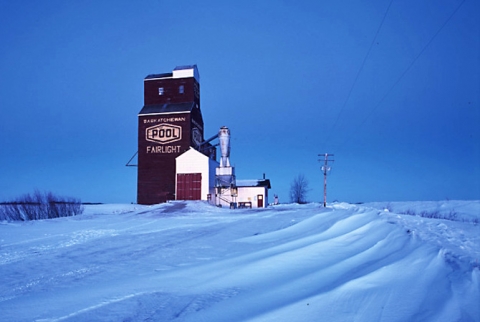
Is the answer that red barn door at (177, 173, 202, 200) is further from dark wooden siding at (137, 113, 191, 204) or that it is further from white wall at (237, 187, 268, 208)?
white wall at (237, 187, 268, 208)

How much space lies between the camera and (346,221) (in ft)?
30.7

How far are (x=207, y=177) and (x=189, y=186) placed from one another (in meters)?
1.74

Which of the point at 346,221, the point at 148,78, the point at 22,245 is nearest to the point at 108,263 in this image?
the point at 22,245

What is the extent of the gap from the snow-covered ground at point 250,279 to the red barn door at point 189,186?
2284 cm

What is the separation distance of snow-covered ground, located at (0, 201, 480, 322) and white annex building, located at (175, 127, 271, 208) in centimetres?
2288

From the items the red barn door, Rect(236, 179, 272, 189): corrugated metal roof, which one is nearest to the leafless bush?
the red barn door

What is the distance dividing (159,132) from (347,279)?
30.6m

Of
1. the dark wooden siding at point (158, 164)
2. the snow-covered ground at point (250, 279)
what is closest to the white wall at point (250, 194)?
the dark wooden siding at point (158, 164)

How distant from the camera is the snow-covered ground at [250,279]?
3.12 meters

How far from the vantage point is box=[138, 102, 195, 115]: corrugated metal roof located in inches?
1303

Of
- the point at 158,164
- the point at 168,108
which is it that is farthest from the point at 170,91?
the point at 158,164

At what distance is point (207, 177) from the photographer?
3048 cm

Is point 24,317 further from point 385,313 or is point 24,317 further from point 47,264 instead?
point 385,313

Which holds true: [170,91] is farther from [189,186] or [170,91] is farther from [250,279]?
[250,279]
